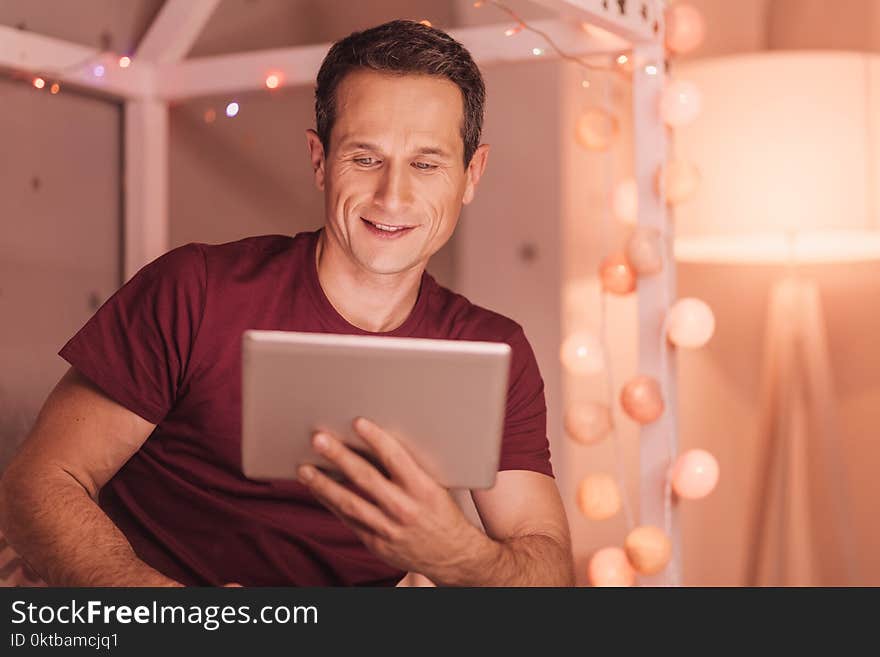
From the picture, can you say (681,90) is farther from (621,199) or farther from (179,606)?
(179,606)

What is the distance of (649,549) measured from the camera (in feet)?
5.62

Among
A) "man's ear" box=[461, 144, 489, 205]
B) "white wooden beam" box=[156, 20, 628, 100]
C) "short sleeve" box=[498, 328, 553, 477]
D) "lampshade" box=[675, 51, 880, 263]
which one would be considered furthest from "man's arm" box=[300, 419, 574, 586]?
"lampshade" box=[675, 51, 880, 263]

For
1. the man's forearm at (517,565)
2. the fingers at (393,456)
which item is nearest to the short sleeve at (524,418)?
the man's forearm at (517,565)

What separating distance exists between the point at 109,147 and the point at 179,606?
107 cm

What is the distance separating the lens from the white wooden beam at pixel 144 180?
6.59ft

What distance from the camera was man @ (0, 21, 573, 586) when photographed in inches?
53.9

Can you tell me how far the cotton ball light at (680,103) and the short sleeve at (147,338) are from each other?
0.70 metres

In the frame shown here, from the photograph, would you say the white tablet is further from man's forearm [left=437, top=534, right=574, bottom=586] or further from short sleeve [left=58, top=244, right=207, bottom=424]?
short sleeve [left=58, top=244, right=207, bottom=424]

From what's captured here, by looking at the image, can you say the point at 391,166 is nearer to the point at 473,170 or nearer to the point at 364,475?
the point at 473,170

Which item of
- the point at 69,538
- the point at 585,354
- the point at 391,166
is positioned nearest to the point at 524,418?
the point at 585,354

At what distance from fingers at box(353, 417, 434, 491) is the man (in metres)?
0.20

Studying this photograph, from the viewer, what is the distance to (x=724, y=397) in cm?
254

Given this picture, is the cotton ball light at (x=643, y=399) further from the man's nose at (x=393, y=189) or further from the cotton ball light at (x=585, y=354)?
the man's nose at (x=393, y=189)

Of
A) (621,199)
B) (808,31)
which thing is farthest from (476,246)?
(808,31)
